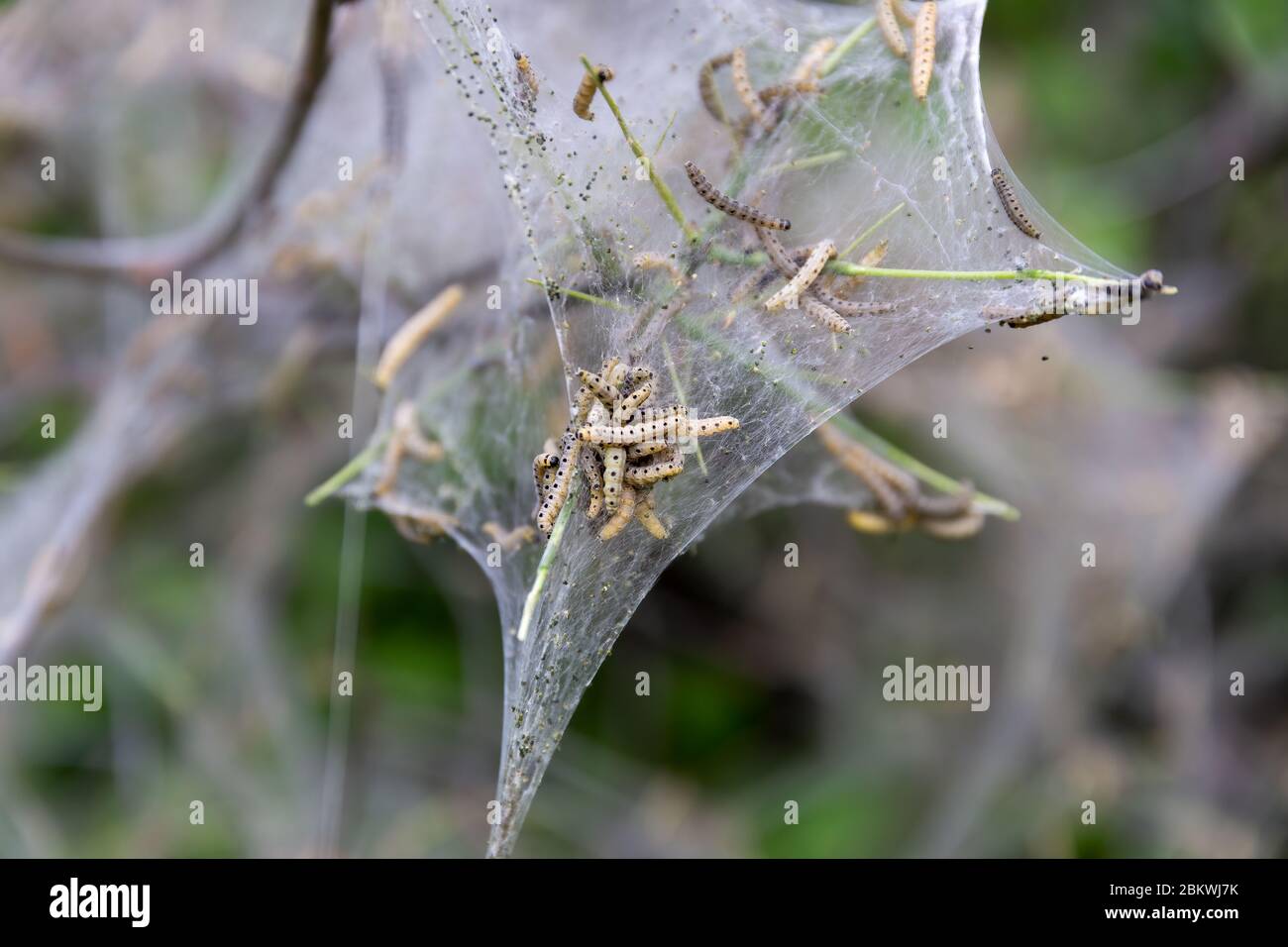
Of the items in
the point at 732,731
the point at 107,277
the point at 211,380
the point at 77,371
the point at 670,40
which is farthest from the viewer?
the point at 732,731

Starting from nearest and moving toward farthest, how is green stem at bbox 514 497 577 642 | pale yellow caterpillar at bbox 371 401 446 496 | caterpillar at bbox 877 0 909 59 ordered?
green stem at bbox 514 497 577 642
caterpillar at bbox 877 0 909 59
pale yellow caterpillar at bbox 371 401 446 496

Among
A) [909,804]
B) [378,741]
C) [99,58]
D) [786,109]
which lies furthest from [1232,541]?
[99,58]

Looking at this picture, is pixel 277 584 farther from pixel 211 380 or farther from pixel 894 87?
pixel 894 87

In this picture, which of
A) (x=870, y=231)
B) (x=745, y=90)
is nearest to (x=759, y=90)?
(x=745, y=90)

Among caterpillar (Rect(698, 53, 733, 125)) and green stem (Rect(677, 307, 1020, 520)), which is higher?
caterpillar (Rect(698, 53, 733, 125))

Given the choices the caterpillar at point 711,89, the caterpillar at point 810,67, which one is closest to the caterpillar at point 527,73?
the caterpillar at point 711,89

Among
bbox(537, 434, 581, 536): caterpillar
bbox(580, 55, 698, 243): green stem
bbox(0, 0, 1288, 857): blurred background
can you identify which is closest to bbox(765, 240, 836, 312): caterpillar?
bbox(580, 55, 698, 243): green stem

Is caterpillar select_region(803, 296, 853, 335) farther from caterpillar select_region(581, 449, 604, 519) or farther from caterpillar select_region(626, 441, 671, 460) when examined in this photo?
caterpillar select_region(581, 449, 604, 519)
